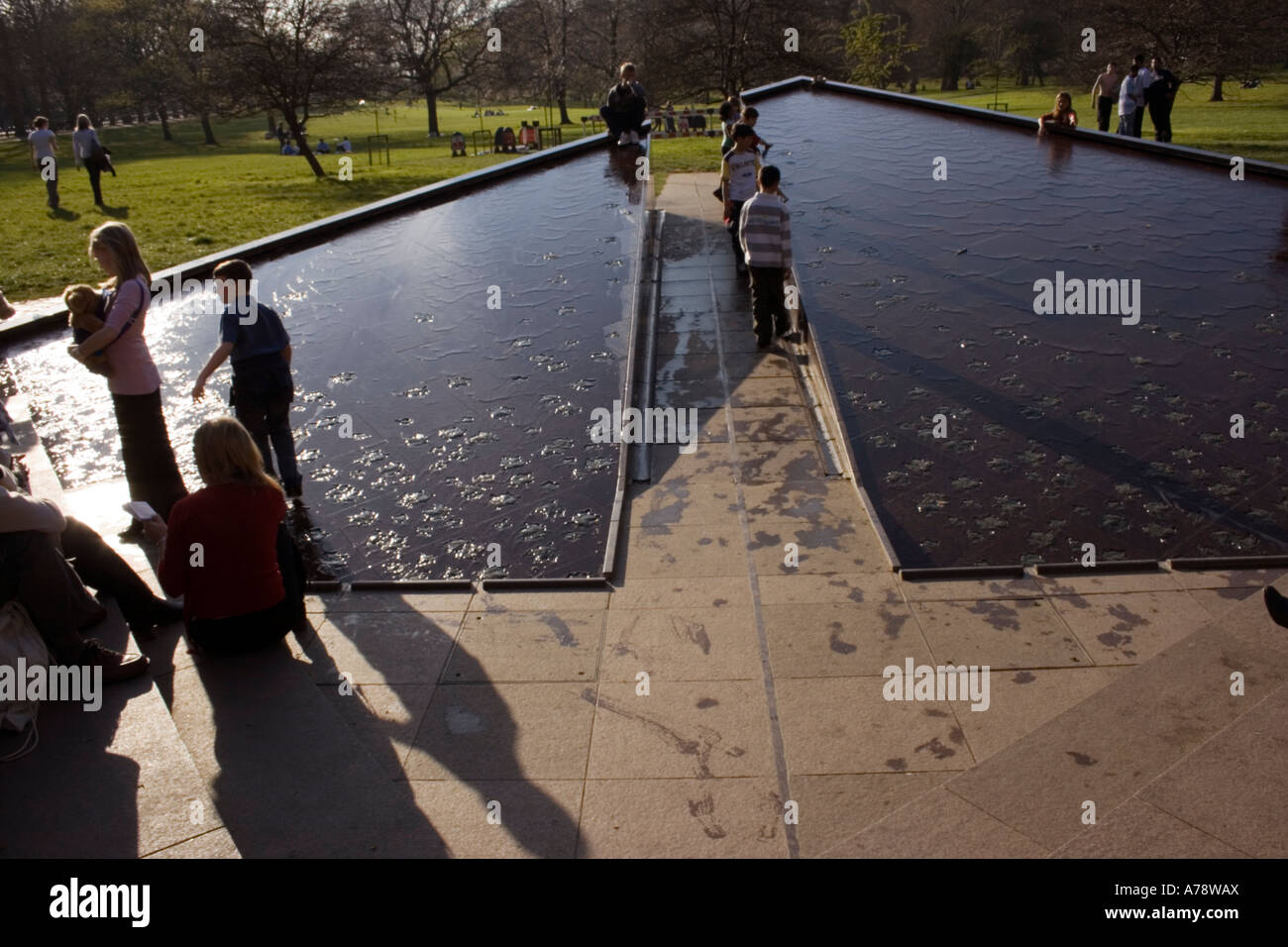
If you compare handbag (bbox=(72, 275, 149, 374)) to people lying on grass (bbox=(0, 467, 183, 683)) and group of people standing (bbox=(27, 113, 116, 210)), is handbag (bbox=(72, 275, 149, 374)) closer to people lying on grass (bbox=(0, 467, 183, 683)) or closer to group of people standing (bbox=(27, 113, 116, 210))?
people lying on grass (bbox=(0, 467, 183, 683))

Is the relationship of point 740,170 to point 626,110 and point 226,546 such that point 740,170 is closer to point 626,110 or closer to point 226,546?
point 626,110

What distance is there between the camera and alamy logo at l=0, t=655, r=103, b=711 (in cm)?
419

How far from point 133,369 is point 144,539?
1.16 m

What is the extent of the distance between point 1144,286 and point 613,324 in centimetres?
616

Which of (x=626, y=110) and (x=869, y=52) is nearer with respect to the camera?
(x=626, y=110)

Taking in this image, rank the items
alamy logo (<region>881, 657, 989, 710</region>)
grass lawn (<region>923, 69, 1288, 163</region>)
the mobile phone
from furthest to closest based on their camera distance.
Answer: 1. grass lawn (<region>923, 69, 1288, 163</region>)
2. the mobile phone
3. alamy logo (<region>881, 657, 989, 710</region>)

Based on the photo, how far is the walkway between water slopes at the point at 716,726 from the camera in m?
3.67

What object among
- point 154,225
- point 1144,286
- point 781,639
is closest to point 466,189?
point 154,225

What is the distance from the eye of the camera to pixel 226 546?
5.01 metres

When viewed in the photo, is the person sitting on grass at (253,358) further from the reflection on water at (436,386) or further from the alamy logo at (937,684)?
the alamy logo at (937,684)

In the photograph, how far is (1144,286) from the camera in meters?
11.5

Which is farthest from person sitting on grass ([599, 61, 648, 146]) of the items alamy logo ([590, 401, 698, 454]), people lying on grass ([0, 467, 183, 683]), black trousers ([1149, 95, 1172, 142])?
people lying on grass ([0, 467, 183, 683])

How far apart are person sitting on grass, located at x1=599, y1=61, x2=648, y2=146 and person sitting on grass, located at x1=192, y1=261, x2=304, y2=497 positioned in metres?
12.0
